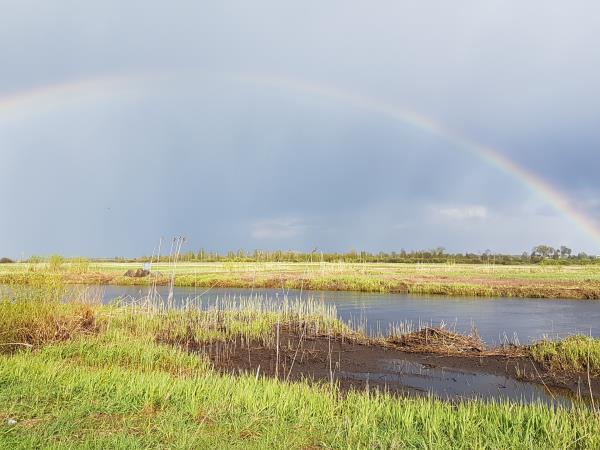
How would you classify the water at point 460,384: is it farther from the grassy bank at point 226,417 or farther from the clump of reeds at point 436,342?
the grassy bank at point 226,417

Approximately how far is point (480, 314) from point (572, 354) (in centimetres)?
1311

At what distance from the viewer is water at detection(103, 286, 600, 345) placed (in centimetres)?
1953

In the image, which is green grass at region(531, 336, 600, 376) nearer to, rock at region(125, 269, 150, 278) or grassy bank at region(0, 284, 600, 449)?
grassy bank at region(0, 284, 600, 449)

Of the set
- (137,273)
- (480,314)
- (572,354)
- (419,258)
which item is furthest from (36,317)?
(419,258)

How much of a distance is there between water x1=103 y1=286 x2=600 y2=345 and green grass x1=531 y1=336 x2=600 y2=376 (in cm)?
288

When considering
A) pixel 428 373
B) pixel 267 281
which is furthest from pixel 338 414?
pixel 267 281

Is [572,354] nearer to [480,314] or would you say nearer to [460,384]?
[460,384]

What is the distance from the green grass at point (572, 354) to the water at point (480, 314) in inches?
114

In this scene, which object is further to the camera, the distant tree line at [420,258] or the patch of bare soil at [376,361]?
the distant tree line at [420,258]

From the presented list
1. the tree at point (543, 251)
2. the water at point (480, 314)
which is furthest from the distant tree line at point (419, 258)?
the water at point (480, 314)

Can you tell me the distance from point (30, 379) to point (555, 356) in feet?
40.4

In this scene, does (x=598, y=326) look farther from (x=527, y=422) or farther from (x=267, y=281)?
(x=267, y=281)

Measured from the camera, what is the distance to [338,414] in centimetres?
652

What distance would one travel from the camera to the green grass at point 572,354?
39.4 ft
